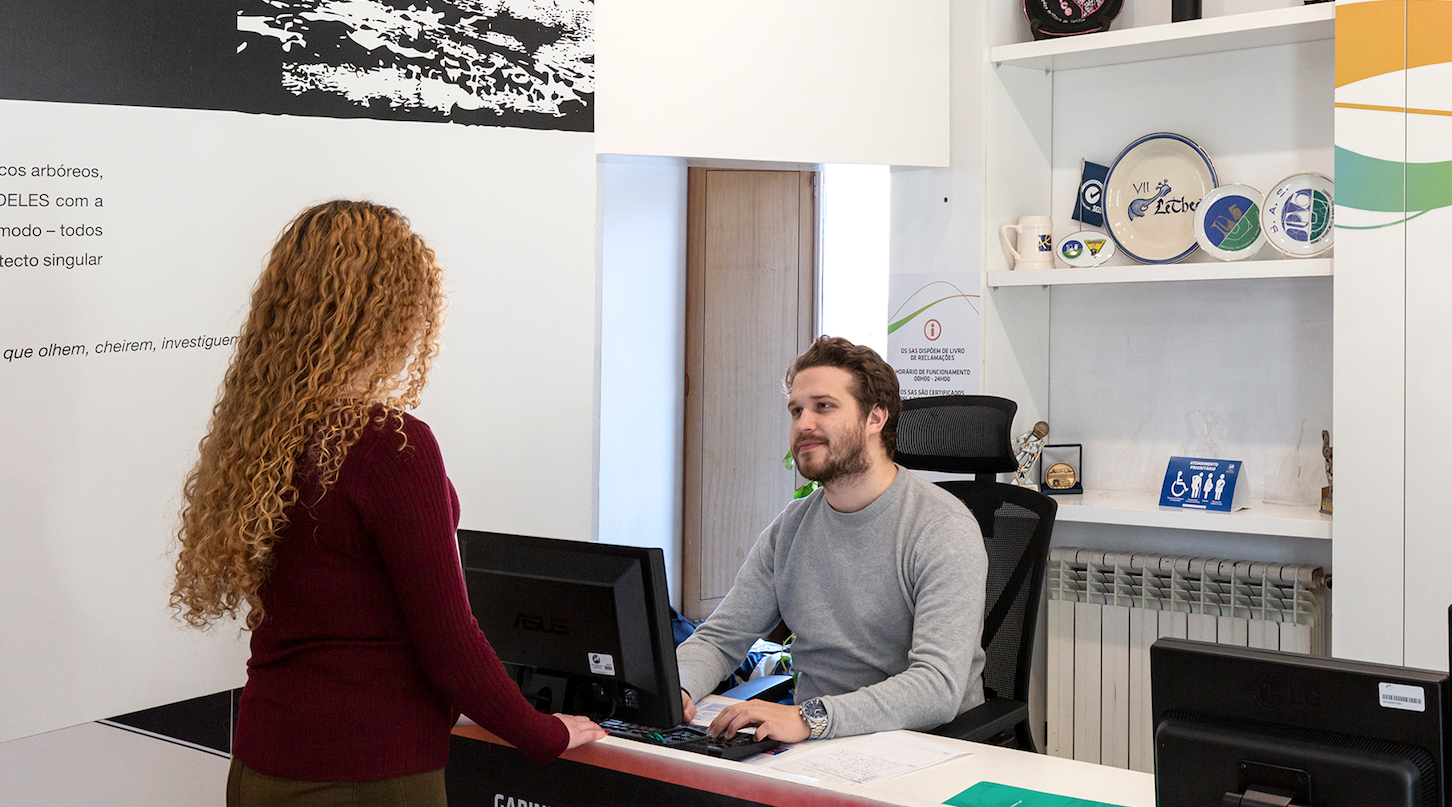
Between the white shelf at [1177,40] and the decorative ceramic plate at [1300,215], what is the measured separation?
38 cm

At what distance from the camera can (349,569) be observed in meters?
1.46

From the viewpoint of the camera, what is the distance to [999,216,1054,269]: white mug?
3.39 meters

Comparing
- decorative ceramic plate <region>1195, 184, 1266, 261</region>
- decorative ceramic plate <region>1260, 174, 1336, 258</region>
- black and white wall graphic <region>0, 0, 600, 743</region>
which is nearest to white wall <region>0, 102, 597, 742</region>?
black and white wall graphic <region>0, 0, 600, 743</region>

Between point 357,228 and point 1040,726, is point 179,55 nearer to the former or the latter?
point 357,228

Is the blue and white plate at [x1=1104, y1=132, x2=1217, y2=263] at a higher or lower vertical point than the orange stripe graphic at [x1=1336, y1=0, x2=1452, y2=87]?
lower

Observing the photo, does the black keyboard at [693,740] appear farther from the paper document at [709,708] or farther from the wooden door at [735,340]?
the wooden door at [735,340]

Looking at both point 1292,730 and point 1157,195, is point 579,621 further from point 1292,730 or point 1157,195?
point 1157,195

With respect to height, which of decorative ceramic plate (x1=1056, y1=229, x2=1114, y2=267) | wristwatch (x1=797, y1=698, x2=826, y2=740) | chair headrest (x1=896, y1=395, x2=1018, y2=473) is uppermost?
decorative ceramic plate (x1=1056, y1=229, x2=1114, y2=267)

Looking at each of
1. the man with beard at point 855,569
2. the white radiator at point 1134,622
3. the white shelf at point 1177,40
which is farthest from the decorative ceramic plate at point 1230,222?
the man with beard at point 855,569

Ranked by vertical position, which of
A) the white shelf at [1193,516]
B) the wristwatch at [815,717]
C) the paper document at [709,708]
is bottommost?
the paper document at [709,708]

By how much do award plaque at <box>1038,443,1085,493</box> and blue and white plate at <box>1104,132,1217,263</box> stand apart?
1.95ft

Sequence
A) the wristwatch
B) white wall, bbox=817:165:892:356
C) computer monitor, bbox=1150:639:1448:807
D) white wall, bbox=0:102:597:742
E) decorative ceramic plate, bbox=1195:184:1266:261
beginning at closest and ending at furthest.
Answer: computer monitor, bbox=1150:639:1448:807
the wristwatch
white wall, bbox=0:102:597:742
decorative ceramic plate, bbox=1195:184:1266:261
white wall, bbox=817:165:892:356

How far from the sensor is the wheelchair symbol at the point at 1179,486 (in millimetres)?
3287

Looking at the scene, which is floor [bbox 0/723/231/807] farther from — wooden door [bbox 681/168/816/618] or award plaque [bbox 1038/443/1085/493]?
wooden door [bbox 681/168/816/618]
